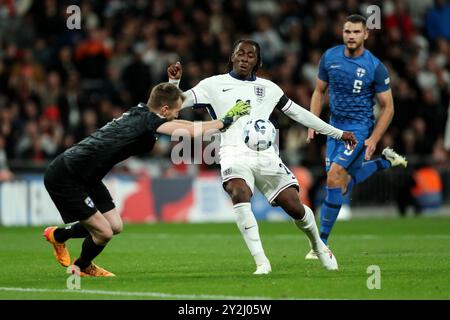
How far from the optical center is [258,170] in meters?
11.5

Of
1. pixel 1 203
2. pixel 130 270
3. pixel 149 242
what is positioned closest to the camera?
pixel 130 270

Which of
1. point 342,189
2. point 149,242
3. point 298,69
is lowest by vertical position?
point 149,242

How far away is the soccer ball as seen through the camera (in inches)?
450

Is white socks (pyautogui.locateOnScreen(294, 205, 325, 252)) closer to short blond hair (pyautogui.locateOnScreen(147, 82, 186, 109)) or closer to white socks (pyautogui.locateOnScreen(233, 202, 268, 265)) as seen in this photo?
white socks (pyautogui.locateOnScreen(233, 202, 268, 265))

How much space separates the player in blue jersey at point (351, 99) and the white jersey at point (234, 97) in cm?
244

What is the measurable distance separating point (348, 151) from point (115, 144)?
419 cm

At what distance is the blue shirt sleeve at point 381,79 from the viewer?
46.1ft

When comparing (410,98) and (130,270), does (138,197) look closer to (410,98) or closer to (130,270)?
(410,98)

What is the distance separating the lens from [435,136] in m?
26.0

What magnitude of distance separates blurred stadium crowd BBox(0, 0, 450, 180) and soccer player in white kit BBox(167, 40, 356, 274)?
10539 millimetres

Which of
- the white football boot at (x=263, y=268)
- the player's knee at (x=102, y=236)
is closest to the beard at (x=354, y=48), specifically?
the white football boot at (x=263, y=268)

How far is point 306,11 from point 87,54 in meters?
6.45

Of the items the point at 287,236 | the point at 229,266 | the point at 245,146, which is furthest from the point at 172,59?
the point at 245,146

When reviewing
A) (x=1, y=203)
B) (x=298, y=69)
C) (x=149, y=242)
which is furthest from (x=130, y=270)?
(x=298, y=69)
